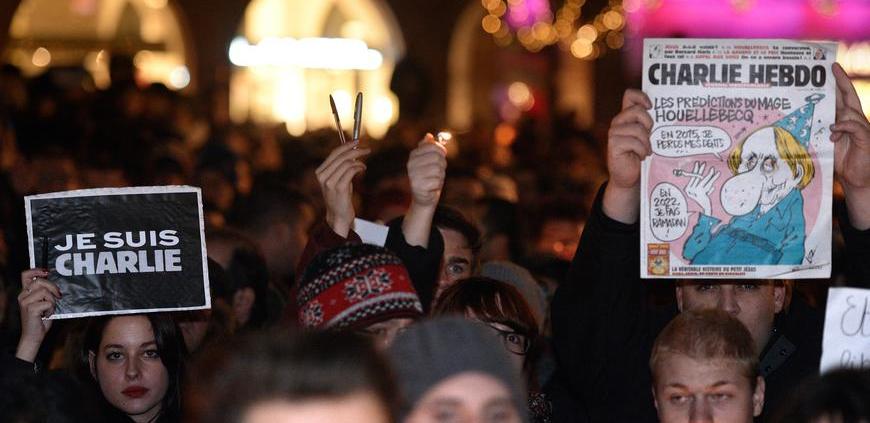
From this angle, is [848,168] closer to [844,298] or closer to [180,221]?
[844,298]

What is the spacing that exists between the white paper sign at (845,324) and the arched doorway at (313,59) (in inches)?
1209

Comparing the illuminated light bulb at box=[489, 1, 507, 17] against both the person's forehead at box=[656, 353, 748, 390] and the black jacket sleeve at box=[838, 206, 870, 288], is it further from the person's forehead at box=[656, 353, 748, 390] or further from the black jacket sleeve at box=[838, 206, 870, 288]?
the person's forehead at box=[656, 353, 748, 390]

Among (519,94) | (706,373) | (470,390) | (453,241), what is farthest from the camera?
(519,94)

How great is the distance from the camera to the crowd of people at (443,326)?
10.9 feet

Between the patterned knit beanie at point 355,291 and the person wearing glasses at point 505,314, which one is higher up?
the patterned knit beanie at point 355,291

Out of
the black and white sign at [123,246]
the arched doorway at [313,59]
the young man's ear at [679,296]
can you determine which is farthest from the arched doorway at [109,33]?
the young man's ear at [679,296]

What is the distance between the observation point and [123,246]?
Result: 6207 millimetres

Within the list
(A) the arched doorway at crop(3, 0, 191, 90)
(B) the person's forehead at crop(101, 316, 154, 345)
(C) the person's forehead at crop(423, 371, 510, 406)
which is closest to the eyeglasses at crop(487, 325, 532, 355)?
(B) the person's forehead at crop(101, 316, 154, 345)

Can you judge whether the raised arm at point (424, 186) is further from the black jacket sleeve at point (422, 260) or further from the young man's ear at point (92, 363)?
the young man's ear at point (92, 363)

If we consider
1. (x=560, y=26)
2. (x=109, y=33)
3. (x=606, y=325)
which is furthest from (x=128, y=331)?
(x=109, y=33)

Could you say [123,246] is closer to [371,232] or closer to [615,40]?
[371,232]

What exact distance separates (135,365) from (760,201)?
227 cm

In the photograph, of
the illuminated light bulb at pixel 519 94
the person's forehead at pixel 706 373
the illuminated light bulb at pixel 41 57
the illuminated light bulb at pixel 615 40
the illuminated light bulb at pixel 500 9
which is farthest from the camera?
the illuminated light bulb at pixel 500 9

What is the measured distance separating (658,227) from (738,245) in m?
0.28
